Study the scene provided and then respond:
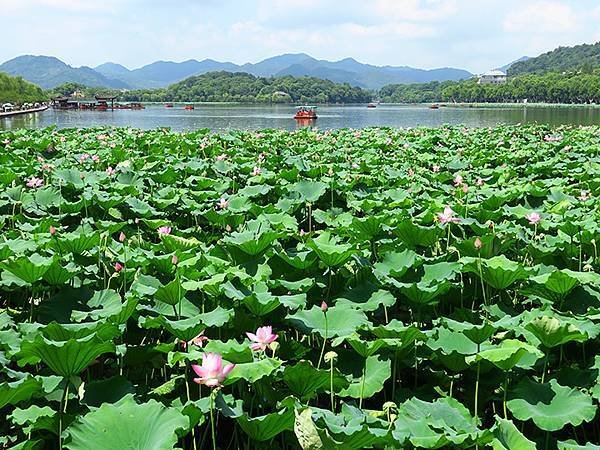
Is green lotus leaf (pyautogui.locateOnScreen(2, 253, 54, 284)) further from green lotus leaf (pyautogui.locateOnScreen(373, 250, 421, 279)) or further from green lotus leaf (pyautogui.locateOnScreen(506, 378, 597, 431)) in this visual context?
green lotus leaf (pyautogui.locateOnScreen(506, 378, 597, 431))

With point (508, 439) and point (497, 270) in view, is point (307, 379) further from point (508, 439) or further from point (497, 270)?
point (497, 270)

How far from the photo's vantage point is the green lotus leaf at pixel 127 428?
5.43ft

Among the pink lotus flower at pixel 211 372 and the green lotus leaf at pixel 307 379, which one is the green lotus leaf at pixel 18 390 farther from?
the green lotus leaf at pixel 307 379

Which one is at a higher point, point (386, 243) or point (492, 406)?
point (386, 243)

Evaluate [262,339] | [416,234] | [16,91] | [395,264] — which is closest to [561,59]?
[16,91]

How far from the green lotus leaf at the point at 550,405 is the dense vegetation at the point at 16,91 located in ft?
218

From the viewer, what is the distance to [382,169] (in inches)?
285

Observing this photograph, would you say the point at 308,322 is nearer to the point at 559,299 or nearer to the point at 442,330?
the point at 442,330

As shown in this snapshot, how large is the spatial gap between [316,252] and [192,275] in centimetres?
61

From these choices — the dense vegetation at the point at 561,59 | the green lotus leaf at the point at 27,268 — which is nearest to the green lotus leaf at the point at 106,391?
the green lotus leaf at the point at 27,268

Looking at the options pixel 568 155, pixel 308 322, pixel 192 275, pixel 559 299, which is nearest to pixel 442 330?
pixel 308 322

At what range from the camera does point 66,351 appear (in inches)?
75.6

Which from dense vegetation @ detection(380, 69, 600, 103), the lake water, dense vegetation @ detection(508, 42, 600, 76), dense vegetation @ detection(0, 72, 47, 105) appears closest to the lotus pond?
the lake water

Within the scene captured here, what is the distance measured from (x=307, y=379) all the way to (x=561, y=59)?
206910mm
